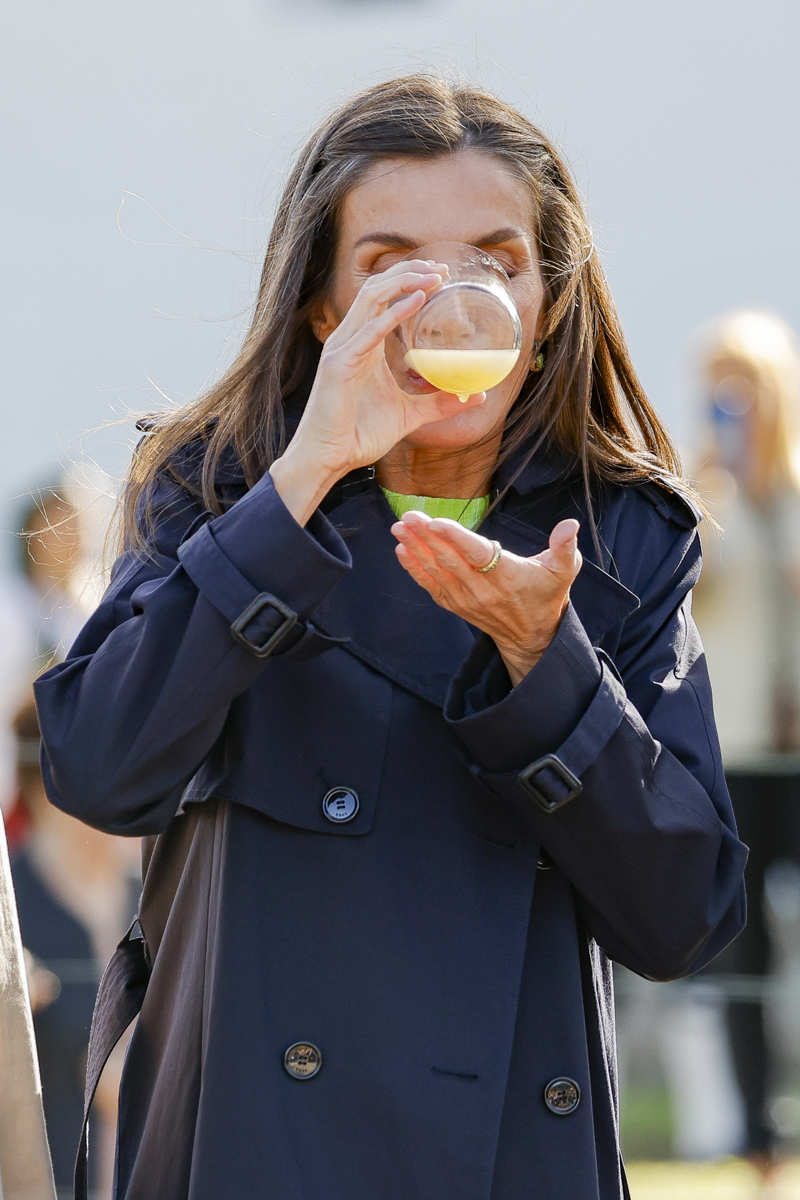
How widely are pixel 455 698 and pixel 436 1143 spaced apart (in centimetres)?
49

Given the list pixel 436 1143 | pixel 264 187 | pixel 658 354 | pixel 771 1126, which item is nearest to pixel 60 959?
pixel 771 1126

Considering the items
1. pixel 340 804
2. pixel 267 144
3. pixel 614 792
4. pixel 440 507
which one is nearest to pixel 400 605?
pixel 440 507

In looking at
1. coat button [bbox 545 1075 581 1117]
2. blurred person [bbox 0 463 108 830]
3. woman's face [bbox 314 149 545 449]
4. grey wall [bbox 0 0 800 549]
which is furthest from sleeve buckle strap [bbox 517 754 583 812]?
grey wall [bbox 0 0 800 549]

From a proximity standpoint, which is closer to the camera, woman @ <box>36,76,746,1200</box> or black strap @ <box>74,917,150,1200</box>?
woman @ <box>36,76,746,1200</box>

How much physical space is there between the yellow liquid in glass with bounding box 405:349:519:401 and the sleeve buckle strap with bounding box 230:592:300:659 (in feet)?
1.14

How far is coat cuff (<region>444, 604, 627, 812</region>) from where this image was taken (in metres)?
2.13

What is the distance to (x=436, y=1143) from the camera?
84.1 inches

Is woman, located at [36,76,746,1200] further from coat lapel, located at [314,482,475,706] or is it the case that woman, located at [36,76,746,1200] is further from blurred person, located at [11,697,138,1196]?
blurred person, located at [11,697,138,1196]

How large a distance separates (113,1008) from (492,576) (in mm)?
756

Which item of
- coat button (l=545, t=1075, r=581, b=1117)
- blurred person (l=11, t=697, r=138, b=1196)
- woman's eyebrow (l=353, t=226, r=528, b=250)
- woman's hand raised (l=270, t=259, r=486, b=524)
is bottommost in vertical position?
blurred person (l=11, t=697, r=138, b=1196)

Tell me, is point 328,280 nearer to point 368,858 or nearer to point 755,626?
point 368,858

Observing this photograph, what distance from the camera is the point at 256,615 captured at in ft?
6.97

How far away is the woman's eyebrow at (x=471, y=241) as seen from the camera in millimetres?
2336

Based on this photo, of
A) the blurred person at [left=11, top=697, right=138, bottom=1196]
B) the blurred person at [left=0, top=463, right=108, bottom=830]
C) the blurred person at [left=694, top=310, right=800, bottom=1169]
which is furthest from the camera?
the blurred person at [left=694, top=310, right=800, bottom=1169]
